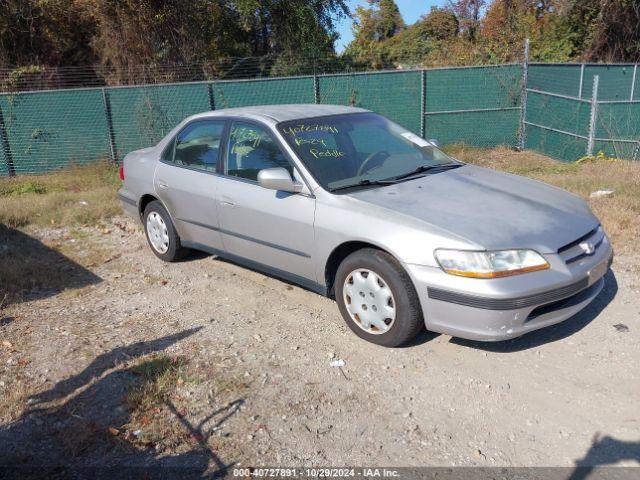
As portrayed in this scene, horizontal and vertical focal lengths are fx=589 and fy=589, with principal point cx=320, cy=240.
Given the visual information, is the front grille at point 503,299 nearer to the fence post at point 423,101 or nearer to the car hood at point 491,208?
the car hood at point 491,208

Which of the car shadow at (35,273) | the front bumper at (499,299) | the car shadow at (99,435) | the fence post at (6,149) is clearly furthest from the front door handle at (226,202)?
the fence post at (6,149)

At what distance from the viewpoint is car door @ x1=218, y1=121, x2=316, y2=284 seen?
4406 mm

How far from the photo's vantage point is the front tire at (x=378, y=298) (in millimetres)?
3775

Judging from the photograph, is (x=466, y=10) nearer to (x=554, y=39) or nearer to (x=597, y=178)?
(x=554, y=39)

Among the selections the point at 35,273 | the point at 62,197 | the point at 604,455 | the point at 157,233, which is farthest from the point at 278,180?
the point at 62,197

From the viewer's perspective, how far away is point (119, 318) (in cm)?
483

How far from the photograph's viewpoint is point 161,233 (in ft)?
19.7

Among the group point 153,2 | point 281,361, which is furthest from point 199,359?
point 153,2

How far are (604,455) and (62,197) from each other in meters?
8.50

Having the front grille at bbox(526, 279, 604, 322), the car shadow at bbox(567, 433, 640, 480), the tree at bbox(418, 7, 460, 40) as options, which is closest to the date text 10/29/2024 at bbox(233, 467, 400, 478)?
the car shadow at bbox(567, 433, 640, 480)

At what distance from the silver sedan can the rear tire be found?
0.03 meters

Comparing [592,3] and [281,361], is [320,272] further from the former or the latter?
A: [592,3]

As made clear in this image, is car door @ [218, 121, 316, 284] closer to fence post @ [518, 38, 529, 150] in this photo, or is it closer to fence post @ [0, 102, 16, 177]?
fence post @ [0, 102, 16, 177]

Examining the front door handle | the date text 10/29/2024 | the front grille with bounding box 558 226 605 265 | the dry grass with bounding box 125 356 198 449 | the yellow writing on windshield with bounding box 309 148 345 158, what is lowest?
the date text 10/29/2024
